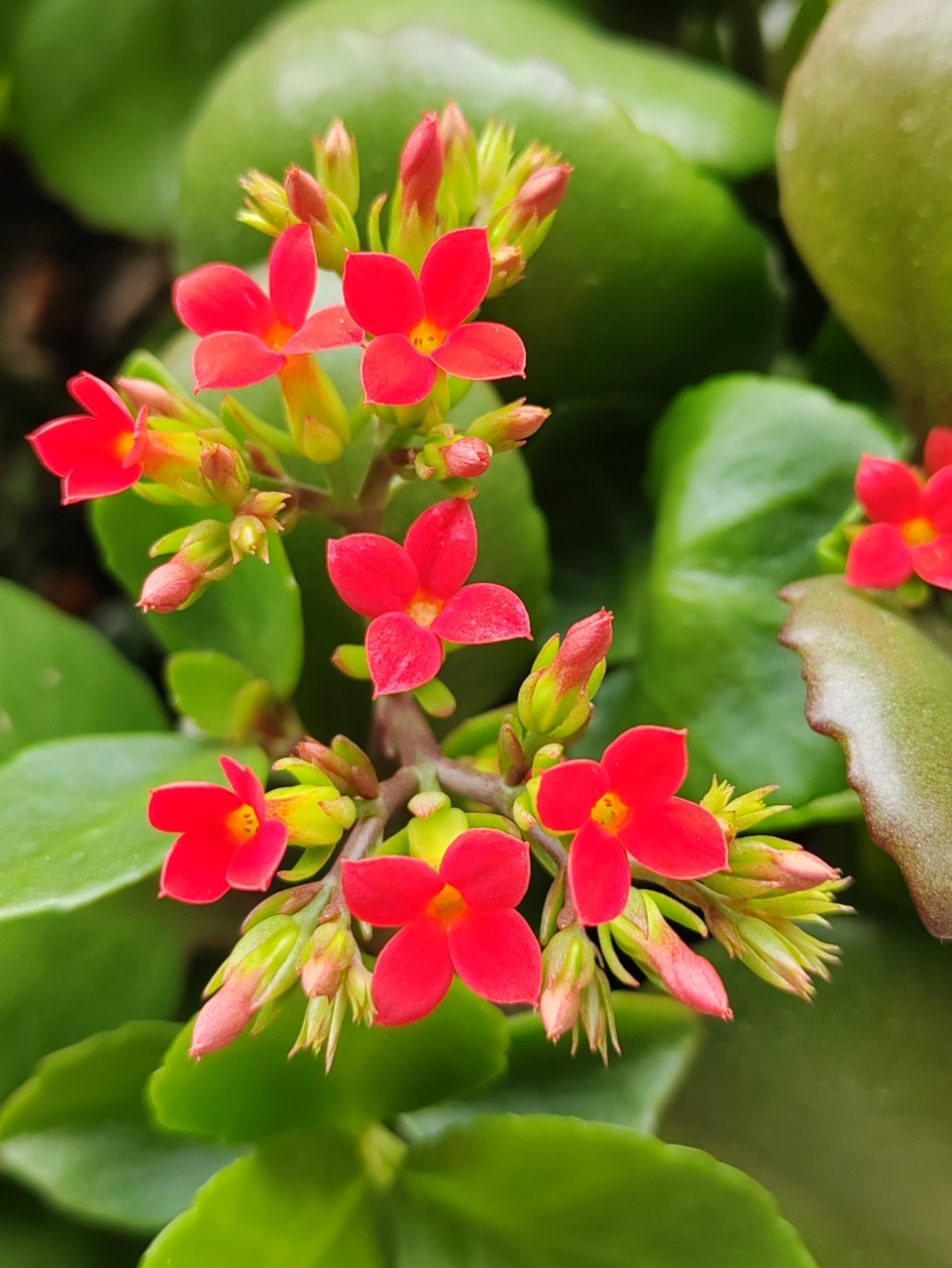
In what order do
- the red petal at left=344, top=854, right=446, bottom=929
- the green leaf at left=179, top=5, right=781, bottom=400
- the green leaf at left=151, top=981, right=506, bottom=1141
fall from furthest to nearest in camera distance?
the green leaf at left=179, top=5, right=781, bottom=400
the green leaf at left=151, top=981, right=506, bottom=1141
the red petal at left=344, top=854, right=446, bottom=929

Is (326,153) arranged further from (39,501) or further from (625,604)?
(39,501)

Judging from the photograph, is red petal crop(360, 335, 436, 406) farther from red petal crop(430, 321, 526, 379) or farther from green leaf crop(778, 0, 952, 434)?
green leaf crop(778, 0, 952, 434)

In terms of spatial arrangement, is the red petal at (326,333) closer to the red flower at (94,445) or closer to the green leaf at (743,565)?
the red flower at (94,445)

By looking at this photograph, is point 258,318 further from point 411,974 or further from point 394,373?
point 411,974

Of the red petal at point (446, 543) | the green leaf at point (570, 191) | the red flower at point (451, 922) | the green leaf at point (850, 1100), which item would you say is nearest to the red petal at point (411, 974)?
the red flower at point (451, 922)

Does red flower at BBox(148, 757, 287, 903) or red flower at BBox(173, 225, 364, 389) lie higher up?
red flower at BBox(173, 225, 364, 389)

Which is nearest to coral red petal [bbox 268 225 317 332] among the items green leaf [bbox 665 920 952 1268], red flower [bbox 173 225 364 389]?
red flower [bbox 173 225 364 389]

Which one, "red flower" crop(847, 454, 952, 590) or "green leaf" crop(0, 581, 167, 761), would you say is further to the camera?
"green leaf" crop(0, 581, 167, 761)
